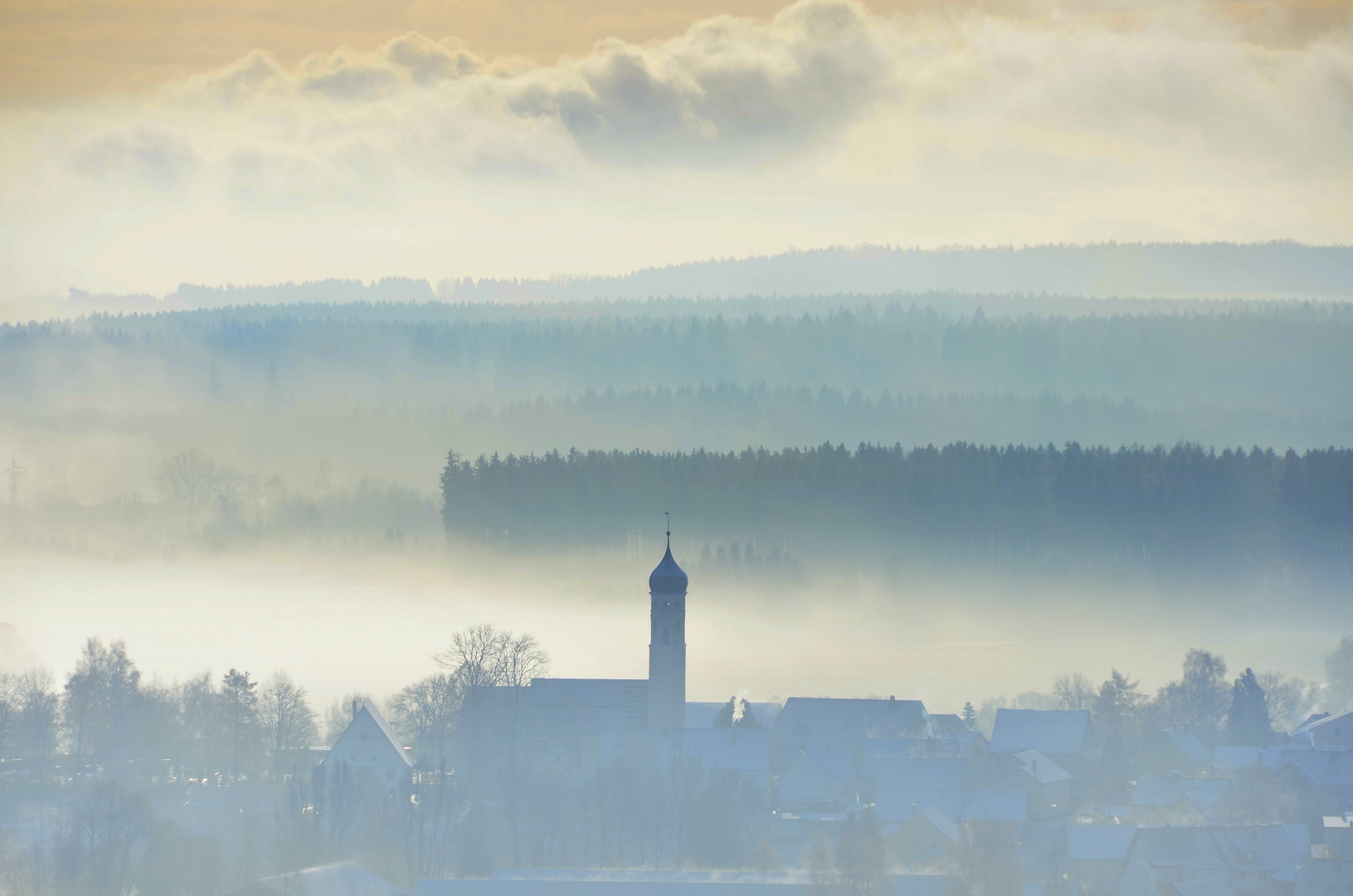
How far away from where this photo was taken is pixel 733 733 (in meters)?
128

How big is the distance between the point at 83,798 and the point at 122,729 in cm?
2554

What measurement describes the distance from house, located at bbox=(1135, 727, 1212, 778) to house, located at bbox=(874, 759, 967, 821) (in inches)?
563

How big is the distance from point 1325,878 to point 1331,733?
106 feet

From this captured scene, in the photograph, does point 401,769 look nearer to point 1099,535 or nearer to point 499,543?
point 499,543

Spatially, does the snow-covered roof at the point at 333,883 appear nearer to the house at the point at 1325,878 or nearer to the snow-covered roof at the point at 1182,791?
the house at the point at 1325,878

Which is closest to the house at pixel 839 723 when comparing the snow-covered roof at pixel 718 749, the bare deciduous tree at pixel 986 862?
the snow-covered roof at pixel 718 749

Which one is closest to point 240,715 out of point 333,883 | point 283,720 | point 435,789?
point 283,720

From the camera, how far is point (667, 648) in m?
135

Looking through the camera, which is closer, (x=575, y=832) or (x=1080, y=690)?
(x=575, y=832)

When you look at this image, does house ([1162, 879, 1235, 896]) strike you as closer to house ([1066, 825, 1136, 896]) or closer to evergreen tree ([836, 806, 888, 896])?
house ([1066, 825, 1136, 896])

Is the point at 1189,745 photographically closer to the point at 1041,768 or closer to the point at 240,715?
the point at 1041,768

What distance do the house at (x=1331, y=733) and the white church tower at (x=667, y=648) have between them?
132 ft

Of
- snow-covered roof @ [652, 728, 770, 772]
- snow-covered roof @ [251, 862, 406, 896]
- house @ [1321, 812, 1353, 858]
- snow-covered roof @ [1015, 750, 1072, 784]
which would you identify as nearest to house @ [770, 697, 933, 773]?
snow-covered roof @ [652, 728, 770, 772]

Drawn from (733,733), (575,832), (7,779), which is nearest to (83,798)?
(7,779)
